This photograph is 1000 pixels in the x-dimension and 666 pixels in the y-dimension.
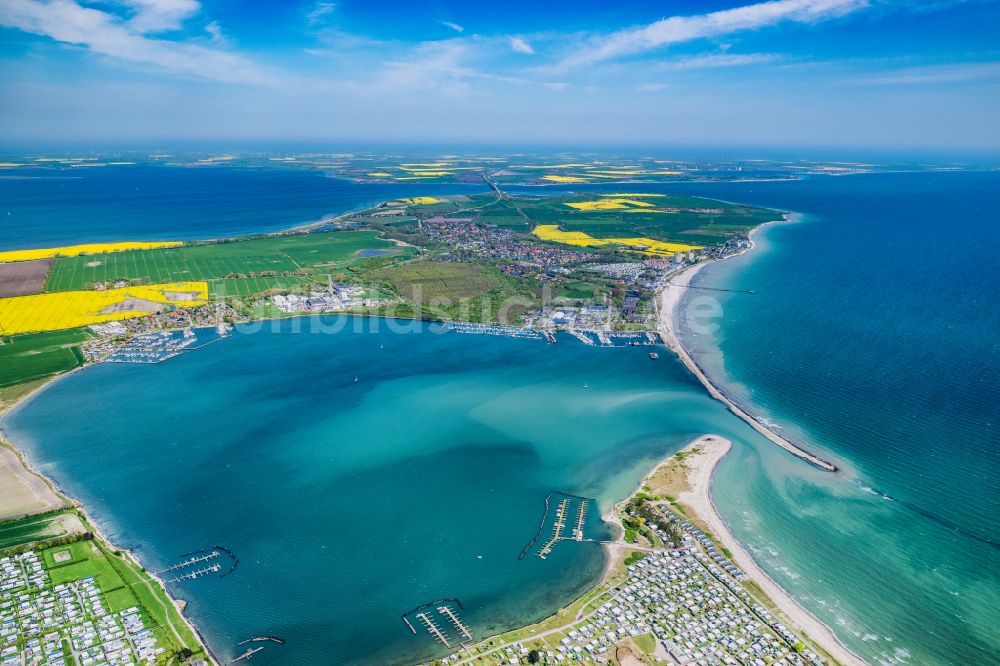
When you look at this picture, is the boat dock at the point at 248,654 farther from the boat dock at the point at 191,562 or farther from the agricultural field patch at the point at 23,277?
the agricultural field patch at the point at 23,277

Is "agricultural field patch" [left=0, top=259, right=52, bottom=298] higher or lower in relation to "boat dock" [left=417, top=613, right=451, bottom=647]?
higher

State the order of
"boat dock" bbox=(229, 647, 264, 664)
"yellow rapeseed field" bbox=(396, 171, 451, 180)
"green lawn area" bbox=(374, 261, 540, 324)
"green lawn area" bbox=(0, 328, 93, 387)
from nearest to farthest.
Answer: "boat dock" bbox=(229, 647, 264, 664)
"green lawn area" bbox=(0, 328, 93, 387)
"green lawn area" bbox=(374, 261, 540, 324)
"yellow rapeseed field" bbox=(396, 171, 451, 180)

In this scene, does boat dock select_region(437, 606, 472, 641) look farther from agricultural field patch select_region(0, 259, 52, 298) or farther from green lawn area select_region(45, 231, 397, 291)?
agricultural field patch select_region(0, 259, 52, 298)

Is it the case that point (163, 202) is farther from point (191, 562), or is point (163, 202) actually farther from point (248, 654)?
point (248, 654)

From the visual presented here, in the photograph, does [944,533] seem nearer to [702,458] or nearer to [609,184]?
[702,458]

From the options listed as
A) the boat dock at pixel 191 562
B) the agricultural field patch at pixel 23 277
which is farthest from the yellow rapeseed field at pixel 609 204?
the boat dock at pixel 191 562

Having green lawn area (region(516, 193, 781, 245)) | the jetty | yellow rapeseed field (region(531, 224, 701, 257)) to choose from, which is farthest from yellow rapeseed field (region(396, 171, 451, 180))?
the jetty

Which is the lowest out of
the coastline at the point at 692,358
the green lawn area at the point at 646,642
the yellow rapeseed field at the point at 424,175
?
the green lawn area at the point at 646,642
